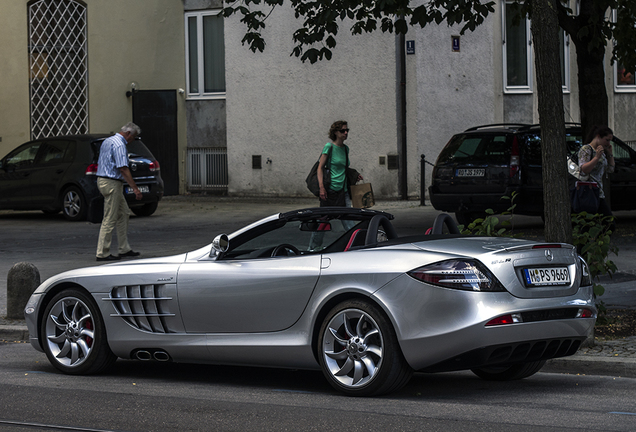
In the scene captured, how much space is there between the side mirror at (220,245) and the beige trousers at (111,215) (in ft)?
22.5

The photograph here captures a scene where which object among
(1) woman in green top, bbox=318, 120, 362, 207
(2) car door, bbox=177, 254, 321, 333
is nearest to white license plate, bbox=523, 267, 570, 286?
(2) car door, bbox=177, 254, 321, 333

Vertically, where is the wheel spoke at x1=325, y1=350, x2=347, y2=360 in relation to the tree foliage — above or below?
below

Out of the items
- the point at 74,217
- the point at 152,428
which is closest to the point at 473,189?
the point at 74,217

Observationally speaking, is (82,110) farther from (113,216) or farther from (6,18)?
(113,216)

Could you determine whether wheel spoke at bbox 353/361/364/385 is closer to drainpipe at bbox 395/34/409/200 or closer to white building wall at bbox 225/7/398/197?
drainpipe at bbox 395/34/409/200

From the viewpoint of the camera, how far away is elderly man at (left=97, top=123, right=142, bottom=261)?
1326cm

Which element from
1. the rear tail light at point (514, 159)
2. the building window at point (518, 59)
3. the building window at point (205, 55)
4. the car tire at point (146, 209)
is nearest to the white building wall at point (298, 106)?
the building window at point (205, 55)

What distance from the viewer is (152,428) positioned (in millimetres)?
5402

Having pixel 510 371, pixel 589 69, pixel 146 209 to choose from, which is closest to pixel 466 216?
pixel 589 69

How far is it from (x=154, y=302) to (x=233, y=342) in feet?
2.31

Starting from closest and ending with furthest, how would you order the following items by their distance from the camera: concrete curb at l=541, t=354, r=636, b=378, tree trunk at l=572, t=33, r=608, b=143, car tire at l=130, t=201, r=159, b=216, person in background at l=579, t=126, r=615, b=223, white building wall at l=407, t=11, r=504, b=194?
1. concrete curb at l=541, t=354, r=636, b=378
2. person in background at l=579, t=126, r=615, b=223
3. tree trunk at l=572, t=33, r=608, b=143
4. car tire at l=130, t=201, r=159, b=216
5. white building wall at l=407, t=11, r=504, b=194

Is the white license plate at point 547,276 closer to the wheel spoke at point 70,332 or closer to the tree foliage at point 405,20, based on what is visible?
the wheel spoke at point 70,332

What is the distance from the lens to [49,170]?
19.5 meters

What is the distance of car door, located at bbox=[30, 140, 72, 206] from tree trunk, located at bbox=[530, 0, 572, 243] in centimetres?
1307
